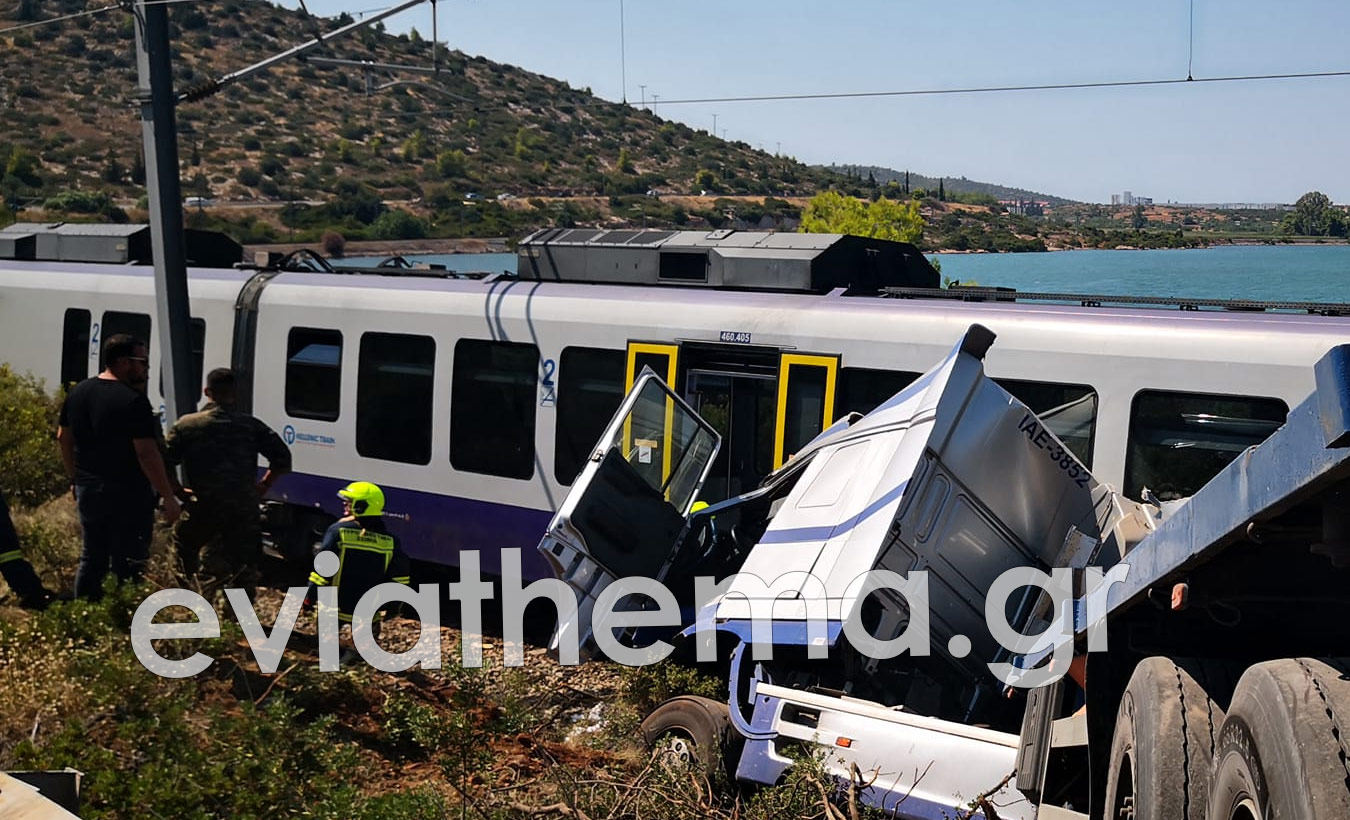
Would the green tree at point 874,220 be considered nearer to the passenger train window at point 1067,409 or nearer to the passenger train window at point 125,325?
the passenger train window at point 125,325

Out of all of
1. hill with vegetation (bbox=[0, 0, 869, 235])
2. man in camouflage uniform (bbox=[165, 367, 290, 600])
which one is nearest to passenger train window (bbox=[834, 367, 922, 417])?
man in camouflage uniform (bbox=[165, 367, 290, 600])

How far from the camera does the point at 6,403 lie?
12953mm

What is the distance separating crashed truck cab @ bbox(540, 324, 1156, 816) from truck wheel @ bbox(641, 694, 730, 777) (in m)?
0.21

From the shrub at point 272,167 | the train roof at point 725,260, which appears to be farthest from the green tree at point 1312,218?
the shrub at point 272,167

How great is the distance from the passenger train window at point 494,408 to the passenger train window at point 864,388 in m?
2.77

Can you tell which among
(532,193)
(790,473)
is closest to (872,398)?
(790,473)

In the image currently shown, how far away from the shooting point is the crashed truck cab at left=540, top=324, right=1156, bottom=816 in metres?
5.74

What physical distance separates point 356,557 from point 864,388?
150 inches

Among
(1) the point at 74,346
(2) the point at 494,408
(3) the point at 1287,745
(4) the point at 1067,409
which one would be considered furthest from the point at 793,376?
(1) the point at 74,346

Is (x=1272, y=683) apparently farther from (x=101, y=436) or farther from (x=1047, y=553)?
(x=101, y=436)

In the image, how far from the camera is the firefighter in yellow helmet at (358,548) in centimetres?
834

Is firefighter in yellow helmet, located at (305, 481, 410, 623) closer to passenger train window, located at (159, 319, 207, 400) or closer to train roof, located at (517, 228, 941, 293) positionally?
train roof, located at (517, 228, 941, 293)

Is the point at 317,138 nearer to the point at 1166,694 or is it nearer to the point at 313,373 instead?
the point at 313,373

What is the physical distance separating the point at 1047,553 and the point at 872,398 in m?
3.68
